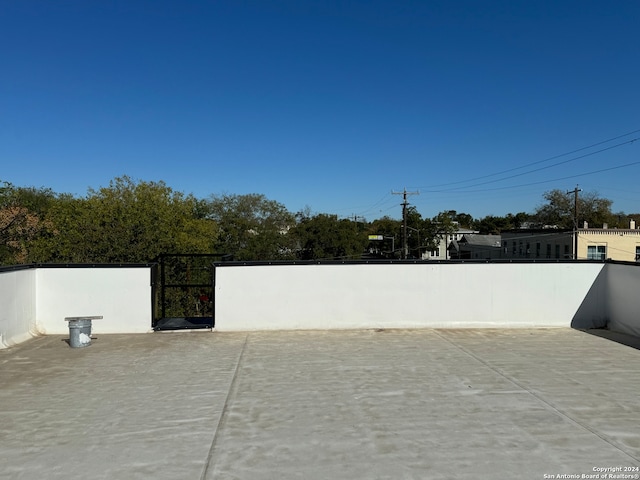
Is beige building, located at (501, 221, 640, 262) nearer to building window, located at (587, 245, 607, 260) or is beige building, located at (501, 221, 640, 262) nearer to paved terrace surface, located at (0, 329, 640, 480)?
building window, located at (587, 245, 607, 260)

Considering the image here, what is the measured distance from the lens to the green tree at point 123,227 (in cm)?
2469

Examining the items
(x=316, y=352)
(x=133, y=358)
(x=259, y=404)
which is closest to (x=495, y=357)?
(x=316, y=352)

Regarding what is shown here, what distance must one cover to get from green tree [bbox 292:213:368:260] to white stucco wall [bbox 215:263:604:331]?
50.3 metres

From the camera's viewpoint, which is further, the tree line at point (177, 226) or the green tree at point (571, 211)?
the green tree at point (571, 211)

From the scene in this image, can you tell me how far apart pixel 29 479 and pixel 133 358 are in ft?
11.3

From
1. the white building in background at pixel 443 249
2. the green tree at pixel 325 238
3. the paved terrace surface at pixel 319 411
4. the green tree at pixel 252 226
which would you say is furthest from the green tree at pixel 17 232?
the white building in background at pixel 443 249

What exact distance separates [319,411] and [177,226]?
34.4 metres

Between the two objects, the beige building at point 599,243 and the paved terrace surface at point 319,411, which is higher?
the beige building at point 599,243

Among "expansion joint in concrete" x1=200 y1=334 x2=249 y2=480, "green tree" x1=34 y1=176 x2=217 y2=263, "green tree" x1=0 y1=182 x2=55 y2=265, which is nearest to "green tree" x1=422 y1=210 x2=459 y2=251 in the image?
"green tree" x1=34 y1=176 x2=217 y2=263

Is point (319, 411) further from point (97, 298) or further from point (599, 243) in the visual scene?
point (599, 243)

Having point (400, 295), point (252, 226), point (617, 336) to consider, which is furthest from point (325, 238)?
point (617, 336)

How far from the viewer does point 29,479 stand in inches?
128

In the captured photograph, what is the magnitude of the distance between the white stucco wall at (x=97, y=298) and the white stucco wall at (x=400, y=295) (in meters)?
1.40

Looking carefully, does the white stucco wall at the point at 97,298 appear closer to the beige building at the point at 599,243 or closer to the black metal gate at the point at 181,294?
the black metal gate at the point at 181,294
